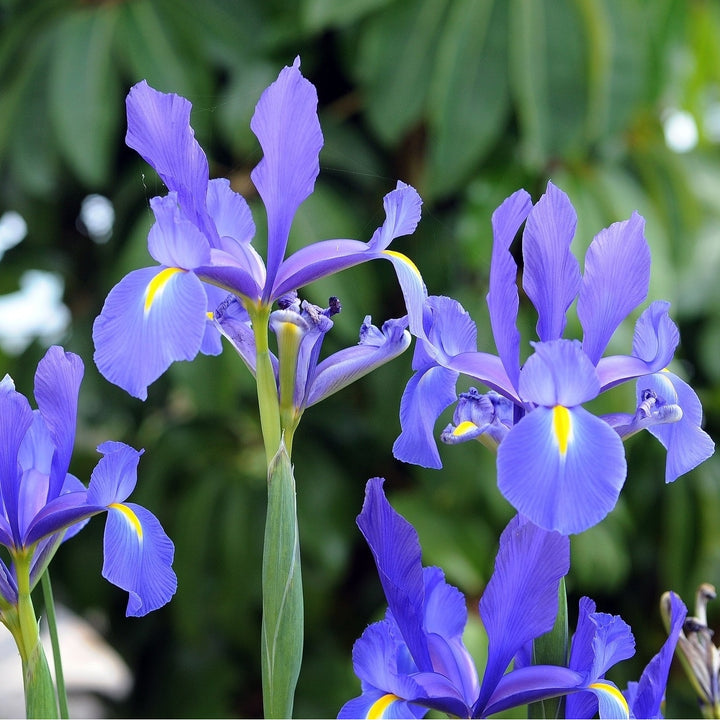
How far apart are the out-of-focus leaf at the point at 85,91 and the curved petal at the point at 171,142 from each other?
0.80 metres

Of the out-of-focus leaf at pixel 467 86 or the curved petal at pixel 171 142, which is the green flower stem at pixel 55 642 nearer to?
the curved petal at pixel 171 142

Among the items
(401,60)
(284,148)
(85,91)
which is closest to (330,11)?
(401,60)

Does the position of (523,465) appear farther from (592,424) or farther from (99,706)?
(99,706)

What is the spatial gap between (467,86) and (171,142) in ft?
2.61

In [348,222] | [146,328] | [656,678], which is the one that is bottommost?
[348,222]

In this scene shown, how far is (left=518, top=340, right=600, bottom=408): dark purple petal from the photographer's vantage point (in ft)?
0.73

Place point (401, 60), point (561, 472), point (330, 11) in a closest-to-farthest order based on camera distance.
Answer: point (561, 472)
point (330, 11)
point (401, 60)

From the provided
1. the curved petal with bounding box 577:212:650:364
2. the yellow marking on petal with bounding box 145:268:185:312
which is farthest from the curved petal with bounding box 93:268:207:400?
the curved petal with bounding box 577:212:650:364

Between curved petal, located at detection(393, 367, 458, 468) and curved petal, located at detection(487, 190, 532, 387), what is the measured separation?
0.03m

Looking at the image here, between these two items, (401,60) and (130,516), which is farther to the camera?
(401,60)

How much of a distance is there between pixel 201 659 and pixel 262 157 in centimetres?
124

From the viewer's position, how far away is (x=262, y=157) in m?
0.28

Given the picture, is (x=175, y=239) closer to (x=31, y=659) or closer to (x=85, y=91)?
(x=31, y=659)

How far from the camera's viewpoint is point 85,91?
1048 millimetres
